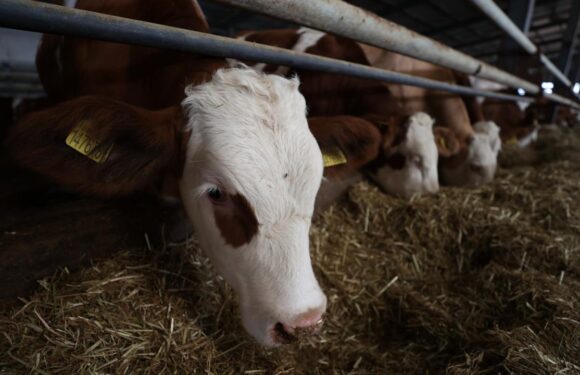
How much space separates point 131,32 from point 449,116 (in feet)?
14.3

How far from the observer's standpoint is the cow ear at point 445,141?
3857mm

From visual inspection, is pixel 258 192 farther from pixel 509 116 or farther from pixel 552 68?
pixel 509 116

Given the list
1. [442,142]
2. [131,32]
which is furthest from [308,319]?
[442,142]

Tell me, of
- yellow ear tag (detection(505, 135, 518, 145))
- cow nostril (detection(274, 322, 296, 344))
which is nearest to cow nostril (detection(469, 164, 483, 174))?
yellow ear tag (detection(505, 135, 518, 145))

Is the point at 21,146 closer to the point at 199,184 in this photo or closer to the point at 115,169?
the point at 115,169

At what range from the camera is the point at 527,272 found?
1.98 metres

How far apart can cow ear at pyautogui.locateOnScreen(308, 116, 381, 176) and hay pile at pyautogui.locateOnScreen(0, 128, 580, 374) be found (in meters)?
0.64

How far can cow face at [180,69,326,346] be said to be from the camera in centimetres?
138

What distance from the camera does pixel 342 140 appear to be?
197cm

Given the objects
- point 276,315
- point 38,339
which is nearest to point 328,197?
A: point 276,315

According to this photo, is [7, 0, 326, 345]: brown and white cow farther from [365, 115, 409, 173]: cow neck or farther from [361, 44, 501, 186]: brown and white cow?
[361, 44, 501, 186]: brown and white cow

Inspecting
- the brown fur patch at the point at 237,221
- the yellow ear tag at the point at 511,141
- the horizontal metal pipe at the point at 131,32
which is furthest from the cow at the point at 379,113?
the yellow ear tag at the point at 511,141

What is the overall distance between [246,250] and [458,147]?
3414mm

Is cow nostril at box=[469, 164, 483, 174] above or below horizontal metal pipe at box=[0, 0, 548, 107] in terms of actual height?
below
